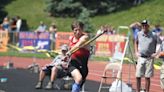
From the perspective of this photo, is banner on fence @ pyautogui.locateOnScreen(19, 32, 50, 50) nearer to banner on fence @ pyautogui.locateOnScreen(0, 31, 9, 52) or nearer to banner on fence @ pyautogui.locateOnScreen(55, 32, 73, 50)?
banner on fence @ pyautogui.locateOnScreen(55, 32, 73, 50)

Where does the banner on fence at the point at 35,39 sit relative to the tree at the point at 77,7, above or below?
below

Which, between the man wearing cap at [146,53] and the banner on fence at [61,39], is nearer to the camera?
the man wearing cap at [146,53]

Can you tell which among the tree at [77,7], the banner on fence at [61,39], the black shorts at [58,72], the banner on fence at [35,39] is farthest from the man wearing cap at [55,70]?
the tree at [77,7]

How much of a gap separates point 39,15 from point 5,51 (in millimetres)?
18230

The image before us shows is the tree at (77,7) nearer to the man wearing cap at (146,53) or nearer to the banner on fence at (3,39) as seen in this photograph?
the banner on fence at (3,39)

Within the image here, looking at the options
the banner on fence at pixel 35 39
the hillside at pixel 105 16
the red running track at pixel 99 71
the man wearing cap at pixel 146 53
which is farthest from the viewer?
the hillside at pixel 105 16

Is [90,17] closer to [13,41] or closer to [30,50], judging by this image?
[13,41]

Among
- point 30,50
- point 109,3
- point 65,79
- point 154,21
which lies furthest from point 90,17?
point 65,79

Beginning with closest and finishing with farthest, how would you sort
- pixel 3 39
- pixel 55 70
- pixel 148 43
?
Result: pixel 148 43
pixel 55 70
pixel 3 39

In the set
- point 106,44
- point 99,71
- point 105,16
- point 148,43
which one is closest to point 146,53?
point 148,43

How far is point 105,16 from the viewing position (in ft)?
153

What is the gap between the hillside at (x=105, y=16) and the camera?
4316cm

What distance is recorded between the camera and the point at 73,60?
11.5m

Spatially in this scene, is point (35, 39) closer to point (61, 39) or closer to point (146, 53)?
point (61, 39)
